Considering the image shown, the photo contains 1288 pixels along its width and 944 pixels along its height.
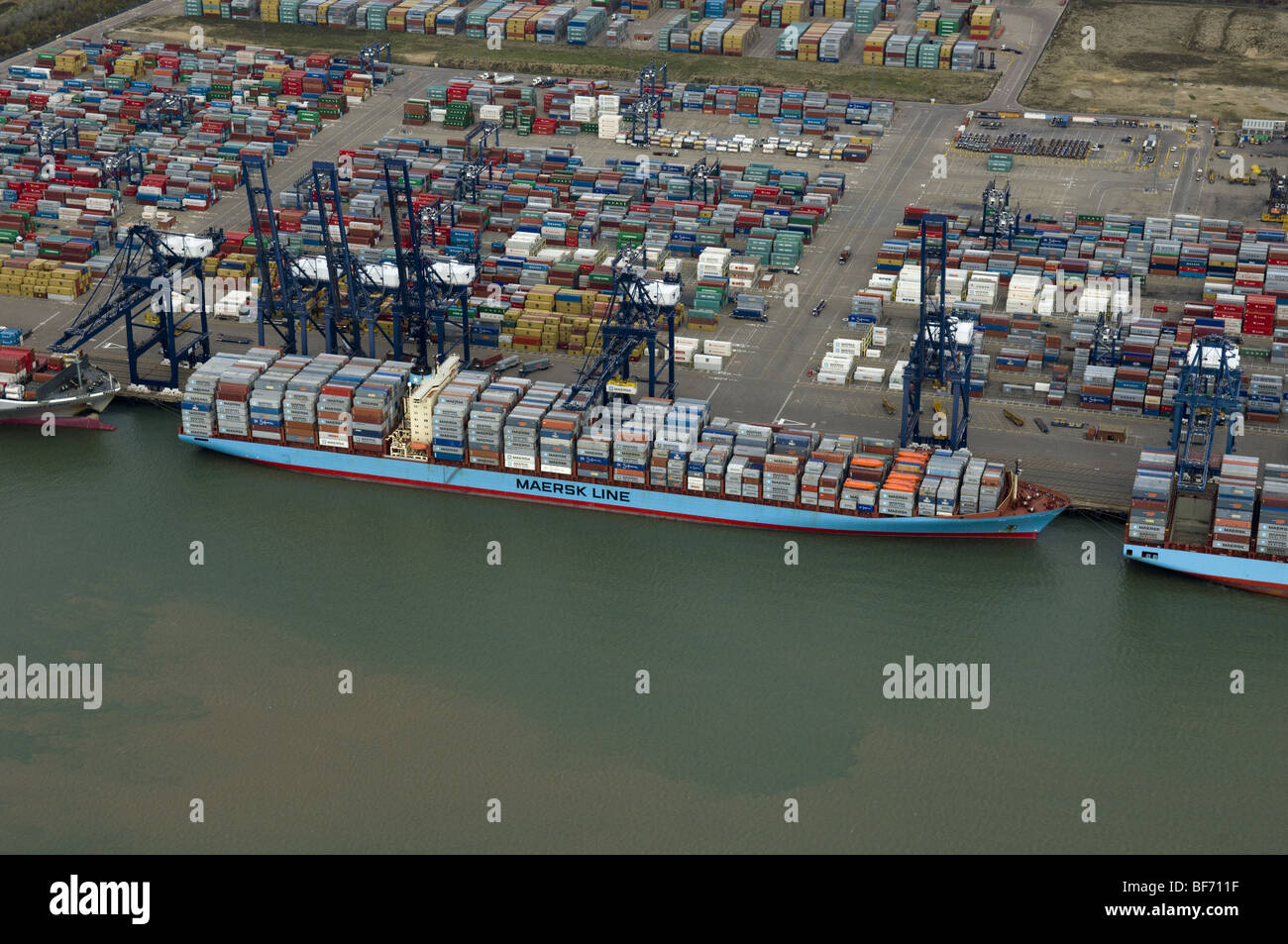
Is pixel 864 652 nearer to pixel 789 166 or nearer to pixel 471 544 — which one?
pixel 471 544

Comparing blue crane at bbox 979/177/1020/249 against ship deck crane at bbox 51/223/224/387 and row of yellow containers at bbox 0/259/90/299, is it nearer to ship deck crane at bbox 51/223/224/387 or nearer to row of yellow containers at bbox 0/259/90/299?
ship deck crane at bbox 51/223/224/387

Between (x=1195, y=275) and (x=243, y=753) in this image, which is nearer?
(x=243, y=753)

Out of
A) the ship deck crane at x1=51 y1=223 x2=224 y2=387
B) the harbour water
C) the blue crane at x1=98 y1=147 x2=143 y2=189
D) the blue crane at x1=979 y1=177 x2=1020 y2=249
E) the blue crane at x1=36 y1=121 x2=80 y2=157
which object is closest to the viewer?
the harbour water

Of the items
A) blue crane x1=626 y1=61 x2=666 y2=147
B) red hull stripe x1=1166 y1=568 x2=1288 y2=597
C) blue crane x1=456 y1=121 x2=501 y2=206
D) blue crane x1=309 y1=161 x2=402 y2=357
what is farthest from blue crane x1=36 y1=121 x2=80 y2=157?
red hull stripe x1=1166 y1=568 x2=1288 y2=597

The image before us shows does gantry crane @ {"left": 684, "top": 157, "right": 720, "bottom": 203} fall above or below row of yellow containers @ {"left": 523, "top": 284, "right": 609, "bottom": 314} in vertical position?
above

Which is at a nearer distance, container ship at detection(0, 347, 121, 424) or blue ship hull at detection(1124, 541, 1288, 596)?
blue ship hull at detection(1124, 541, 1288, 596)

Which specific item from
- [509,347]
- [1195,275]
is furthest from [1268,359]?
[509,347]
